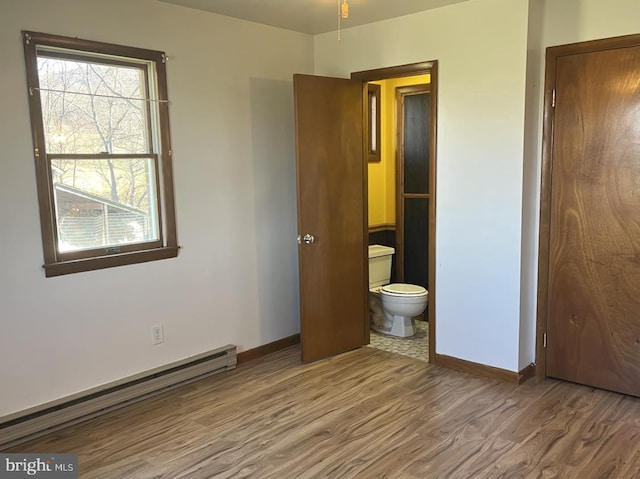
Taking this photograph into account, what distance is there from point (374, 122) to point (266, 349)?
222 cm

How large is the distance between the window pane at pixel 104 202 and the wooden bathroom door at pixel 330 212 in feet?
3.31

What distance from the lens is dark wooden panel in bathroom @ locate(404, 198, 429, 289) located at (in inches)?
188

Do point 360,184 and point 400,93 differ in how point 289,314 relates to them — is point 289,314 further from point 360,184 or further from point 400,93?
point 400,93

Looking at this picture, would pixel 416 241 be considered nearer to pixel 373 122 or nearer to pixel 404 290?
pixel 404 290

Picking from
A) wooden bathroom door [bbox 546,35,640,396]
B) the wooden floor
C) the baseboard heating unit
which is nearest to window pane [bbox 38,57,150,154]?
the baseboard heating unit

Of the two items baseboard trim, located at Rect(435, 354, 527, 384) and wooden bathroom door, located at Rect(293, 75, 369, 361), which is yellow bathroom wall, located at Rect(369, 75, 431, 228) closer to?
wooden bathroom door, located at Rect(293, 75, 369, 361)

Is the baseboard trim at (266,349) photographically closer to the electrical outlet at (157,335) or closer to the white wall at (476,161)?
the electrical outlet at (157,335)

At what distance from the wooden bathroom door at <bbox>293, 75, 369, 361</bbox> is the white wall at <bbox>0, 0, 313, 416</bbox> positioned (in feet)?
1.24

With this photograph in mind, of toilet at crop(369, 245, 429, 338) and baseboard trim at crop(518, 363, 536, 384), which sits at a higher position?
toilet at crop(369, 245, 429, 338)

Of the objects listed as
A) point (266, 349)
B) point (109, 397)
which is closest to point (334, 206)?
point (266, 349)

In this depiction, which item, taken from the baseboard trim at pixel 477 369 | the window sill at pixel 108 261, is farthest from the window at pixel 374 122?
the window sill at pixel 108 261

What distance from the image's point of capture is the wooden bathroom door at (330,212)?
3664 mm

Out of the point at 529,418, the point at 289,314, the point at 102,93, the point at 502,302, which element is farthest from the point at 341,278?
the point at 102,93

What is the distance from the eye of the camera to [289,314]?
13.8 feet
